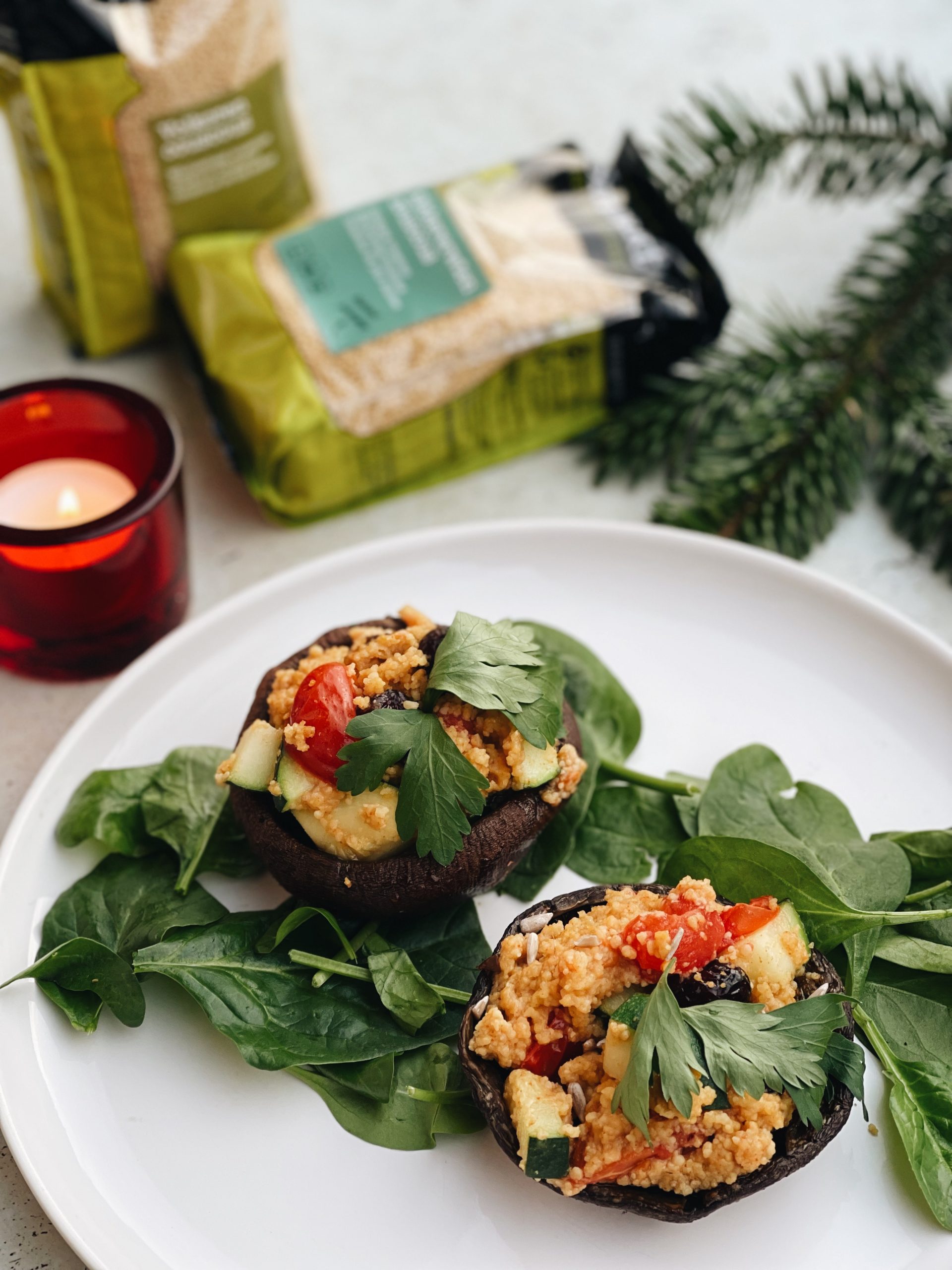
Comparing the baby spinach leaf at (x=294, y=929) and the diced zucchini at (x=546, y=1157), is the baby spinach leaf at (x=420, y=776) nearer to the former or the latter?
the baby spinach leaf at (x=294, y=929)

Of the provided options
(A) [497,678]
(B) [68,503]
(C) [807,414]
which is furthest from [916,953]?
(B) [68,503]

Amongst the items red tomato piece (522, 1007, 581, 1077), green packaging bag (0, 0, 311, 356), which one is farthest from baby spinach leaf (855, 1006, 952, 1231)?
green packaging bag (0, 0, 311, 356)

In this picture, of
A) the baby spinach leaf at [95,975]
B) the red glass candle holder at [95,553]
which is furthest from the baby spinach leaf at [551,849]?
the red glass candle holder at [95,553]

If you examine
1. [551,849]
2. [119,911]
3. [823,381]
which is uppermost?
[823,381]

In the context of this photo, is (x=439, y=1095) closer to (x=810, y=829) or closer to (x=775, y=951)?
(x=775, y=951)

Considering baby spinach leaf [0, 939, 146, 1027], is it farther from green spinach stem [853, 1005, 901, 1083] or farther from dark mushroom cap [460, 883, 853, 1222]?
green spinach stem [853, 1005, 901, 1083]

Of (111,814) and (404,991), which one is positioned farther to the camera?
(111,814)

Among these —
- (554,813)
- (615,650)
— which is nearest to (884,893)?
(554,813)
